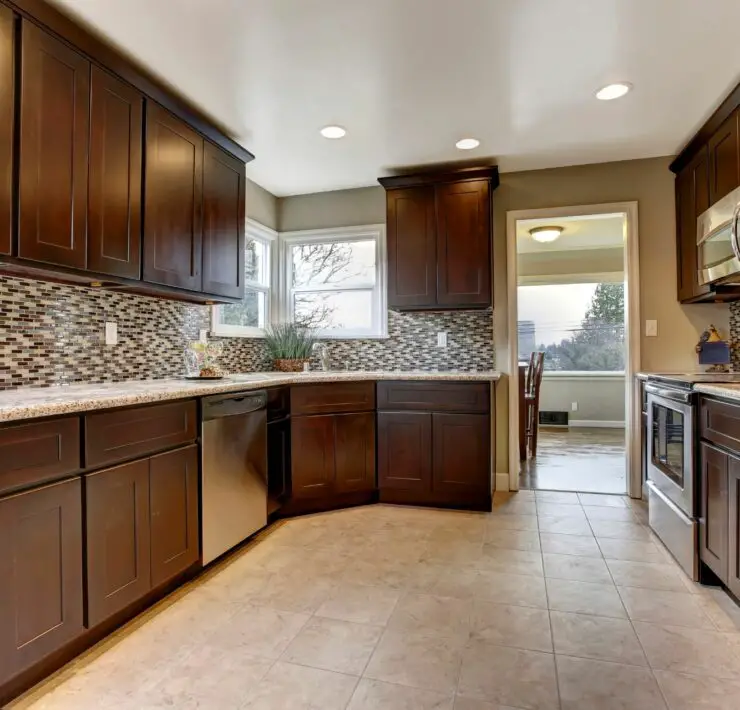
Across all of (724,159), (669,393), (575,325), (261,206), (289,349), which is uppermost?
(261,206)

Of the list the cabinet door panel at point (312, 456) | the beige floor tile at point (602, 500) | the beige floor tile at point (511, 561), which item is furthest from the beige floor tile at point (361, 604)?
the beige floor tile at point (602, 500)

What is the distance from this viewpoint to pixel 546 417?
678 cm

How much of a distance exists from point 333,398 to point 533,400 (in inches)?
99.9

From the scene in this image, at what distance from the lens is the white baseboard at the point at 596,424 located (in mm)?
6555

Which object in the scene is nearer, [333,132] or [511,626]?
[511,626]

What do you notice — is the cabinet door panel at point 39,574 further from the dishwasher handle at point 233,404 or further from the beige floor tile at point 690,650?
the beige floor tile at point 690,650

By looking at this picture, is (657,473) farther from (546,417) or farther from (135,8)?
(546,417)

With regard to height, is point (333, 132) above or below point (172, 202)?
above

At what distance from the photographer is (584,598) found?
2059 mm

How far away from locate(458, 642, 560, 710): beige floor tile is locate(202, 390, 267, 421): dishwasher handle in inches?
56.7

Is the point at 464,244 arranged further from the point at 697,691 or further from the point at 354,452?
the point at 697,691

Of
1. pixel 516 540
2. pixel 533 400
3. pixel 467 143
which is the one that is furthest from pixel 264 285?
pixel 533 400

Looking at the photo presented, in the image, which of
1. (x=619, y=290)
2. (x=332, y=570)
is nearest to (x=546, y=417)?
(x=619, y=290)

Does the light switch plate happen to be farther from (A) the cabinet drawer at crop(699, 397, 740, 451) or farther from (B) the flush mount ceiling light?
(B) the flush mount ceiling light
